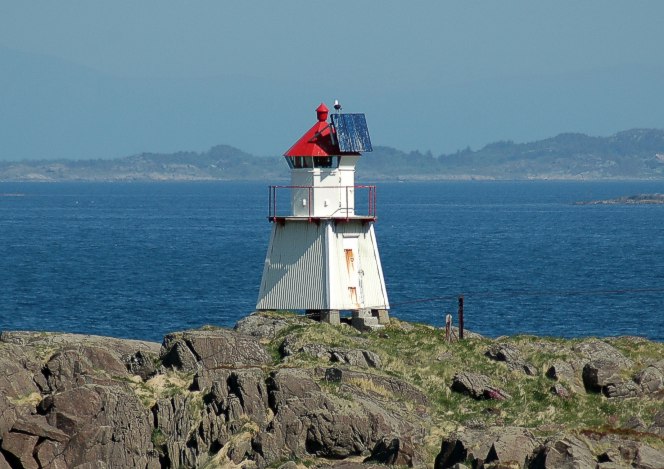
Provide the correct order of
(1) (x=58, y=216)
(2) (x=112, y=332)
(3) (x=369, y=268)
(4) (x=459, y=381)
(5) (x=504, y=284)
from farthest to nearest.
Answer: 1. (1) (x=58, y=216)
2. (5) (x=504, y=284)
3. (2) (x=112, y=332)
4. (3) (x=369, y=268)
5. (4) (x=459, y=381)

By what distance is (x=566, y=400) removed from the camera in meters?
29.7

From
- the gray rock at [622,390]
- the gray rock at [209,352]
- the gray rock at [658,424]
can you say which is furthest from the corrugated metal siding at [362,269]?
the gray rock at [658,424]

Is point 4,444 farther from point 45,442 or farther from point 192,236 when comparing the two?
point 192,236

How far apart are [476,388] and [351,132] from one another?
322 inches

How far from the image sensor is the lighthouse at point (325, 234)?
34.5 meters

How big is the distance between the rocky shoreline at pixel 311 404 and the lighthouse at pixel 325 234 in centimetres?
238

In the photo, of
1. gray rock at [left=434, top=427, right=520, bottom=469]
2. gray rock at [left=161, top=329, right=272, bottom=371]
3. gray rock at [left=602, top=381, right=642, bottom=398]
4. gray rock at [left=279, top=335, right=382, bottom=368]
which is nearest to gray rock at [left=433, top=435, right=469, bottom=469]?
gray rock at [left=434, top=427, right=520, bottom=469]

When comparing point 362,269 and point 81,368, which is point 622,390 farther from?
point 81,368

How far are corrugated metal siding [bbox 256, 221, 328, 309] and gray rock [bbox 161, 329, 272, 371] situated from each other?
5.56 m

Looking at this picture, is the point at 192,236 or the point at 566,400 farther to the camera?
the point at 192,236

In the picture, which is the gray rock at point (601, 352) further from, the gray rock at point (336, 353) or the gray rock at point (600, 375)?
the gray rock at point (336, 353)

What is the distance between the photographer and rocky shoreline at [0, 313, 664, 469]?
24.4 metres

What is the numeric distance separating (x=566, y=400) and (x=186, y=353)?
27.2 feet

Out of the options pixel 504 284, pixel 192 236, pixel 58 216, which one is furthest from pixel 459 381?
pixel 58 216
